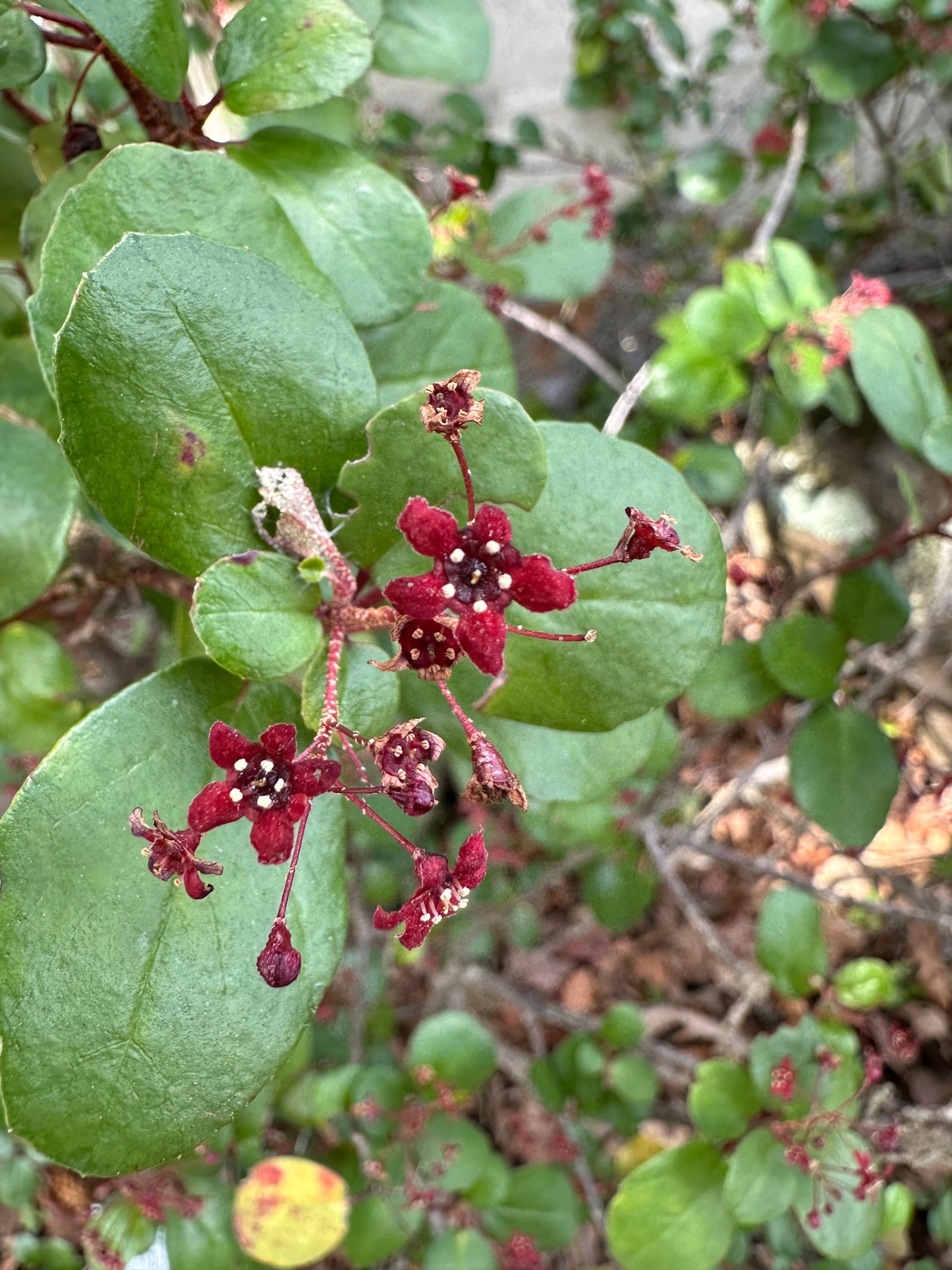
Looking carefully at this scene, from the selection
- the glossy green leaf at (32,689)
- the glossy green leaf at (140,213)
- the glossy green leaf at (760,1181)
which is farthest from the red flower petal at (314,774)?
the glossy green leaf at (760,1181)

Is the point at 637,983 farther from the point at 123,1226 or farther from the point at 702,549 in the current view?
the point at 702,549

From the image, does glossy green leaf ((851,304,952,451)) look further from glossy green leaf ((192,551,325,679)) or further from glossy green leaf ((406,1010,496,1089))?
glossy green leaf ((406,1010,496,1089))

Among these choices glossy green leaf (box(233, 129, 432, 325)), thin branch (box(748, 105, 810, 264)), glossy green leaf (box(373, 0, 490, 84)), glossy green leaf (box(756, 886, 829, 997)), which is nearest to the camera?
glossy green leaf (box(233, 129, 432, 325))

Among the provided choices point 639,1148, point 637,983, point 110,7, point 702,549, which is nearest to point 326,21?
point 110,7

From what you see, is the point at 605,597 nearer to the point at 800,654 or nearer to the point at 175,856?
the point at 175,856

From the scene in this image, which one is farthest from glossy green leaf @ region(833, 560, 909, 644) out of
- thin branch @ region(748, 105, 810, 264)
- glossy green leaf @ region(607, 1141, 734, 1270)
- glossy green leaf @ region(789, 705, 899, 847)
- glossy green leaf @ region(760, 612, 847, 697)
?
glossy green leaf @ region(607, 1141, 734, 1270)
